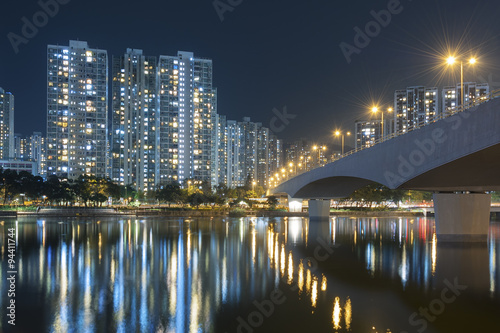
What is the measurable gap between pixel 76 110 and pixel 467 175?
159 metres

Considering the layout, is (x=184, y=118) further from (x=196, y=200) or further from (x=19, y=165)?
(x=196, y=200)

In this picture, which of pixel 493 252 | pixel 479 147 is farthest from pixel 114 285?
pixel 493 252

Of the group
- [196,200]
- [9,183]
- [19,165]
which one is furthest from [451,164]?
[19,165]

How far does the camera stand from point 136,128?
179 meters

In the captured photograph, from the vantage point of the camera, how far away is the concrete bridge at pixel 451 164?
22.1m

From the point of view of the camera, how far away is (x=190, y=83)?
579 feet

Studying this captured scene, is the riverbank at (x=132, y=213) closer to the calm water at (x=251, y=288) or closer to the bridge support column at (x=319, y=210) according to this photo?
the bridge support column at (x=319, y=210)

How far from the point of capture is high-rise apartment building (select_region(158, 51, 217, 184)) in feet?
569

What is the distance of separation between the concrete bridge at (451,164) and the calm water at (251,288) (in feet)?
8.96

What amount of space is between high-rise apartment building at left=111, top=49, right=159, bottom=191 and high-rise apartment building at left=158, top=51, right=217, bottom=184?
6.22m

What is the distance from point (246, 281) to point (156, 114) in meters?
165

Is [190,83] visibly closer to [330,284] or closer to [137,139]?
[137,139]

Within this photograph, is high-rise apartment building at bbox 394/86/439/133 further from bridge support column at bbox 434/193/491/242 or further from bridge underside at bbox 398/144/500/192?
bridge underside at bbox 398/144/500/192

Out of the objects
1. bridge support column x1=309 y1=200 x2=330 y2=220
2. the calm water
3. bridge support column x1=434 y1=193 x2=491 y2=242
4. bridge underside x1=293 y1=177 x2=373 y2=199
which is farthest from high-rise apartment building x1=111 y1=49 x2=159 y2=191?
bridge support column x1=434 y1=193 x2=491 y2=242
